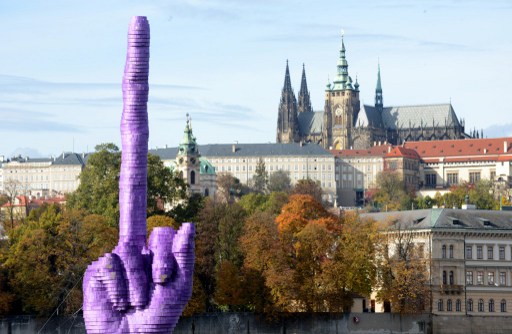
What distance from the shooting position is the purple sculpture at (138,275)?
59.8m

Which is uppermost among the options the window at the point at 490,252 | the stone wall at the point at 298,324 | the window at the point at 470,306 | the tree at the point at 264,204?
the tree at the point at 264,204

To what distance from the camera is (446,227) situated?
119312 mm

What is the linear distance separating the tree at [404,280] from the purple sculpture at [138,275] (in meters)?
51.6

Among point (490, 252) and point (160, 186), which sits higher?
point (160, 186)

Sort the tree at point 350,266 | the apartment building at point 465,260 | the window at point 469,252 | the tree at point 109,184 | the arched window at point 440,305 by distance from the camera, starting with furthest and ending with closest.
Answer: the tree at point 109,184 < the window at point 469,252 < the apartment building at point 465,260 < the arched window at point 440,305 < the tree at point 350,266

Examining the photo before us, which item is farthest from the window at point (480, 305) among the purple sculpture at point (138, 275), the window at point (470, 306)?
the purple sculpture at point (138, 275)

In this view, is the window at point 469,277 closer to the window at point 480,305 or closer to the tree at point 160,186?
the window at point 480,305

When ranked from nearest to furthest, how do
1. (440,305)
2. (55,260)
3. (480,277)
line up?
1. (55,260)
2. (440,305)
3. (480,277)

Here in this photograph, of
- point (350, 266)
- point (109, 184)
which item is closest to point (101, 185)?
point (109, 184)

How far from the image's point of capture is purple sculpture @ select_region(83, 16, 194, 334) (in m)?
59.8

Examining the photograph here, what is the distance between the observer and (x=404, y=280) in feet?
364

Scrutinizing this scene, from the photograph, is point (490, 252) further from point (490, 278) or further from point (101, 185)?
point (101, 185)

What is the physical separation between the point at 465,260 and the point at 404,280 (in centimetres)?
1018

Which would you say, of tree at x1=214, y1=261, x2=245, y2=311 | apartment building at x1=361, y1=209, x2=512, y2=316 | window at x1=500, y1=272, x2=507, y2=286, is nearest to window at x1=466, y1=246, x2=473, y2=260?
apartment building at x1=361, y1=209, x2=512, y2=316
